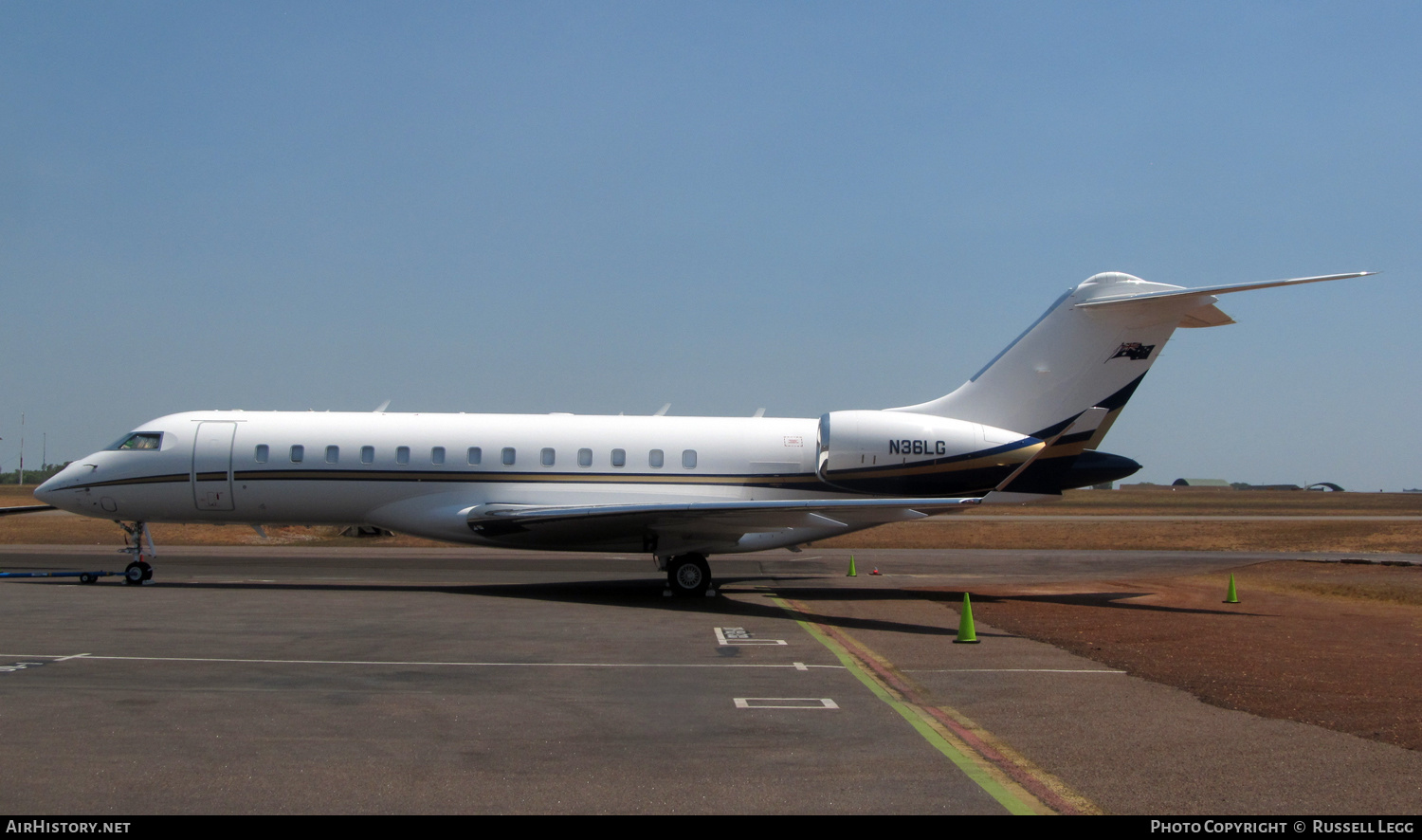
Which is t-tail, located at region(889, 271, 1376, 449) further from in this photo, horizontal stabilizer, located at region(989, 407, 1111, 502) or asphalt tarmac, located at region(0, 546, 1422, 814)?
asphalt tarmac, located at region(0, 546, 1422, 814)

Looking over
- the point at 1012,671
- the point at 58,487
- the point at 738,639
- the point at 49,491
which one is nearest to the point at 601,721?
the point at 1012,671

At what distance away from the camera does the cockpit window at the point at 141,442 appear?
2006 cm

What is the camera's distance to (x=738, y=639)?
44.3 ft

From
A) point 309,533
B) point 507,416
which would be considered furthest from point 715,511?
point 309,533

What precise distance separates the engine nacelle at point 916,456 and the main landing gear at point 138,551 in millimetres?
12914

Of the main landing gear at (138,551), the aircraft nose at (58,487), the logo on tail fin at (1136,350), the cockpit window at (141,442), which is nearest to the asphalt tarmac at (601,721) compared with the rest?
the main landing gear at (138,551)

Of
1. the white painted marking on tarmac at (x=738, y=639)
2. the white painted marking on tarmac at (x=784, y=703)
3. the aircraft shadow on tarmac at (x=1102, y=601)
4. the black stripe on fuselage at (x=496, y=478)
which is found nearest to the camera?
the white painted marking on tarmac at (x=784, y=703)

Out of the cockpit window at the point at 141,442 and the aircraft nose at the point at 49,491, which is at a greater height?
the cockpit window at the point at 141,442

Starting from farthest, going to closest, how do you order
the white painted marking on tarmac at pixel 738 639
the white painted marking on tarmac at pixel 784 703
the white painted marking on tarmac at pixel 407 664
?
1. the white painted marking on tarmac at pixel 738 639
2. the white painted marking on tarmac at pixel 407 664
3. the white painted marking on tarmac at pixel 784 703

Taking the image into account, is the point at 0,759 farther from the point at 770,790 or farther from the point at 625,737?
the point at 770,790

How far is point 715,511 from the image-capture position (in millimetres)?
17203

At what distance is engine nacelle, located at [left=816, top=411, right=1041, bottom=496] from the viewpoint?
19.1m

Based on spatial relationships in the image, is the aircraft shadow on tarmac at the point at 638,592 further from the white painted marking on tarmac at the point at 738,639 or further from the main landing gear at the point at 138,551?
the white painted marking on tarmac at the point at 738,639

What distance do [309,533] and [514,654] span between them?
2750 cm
